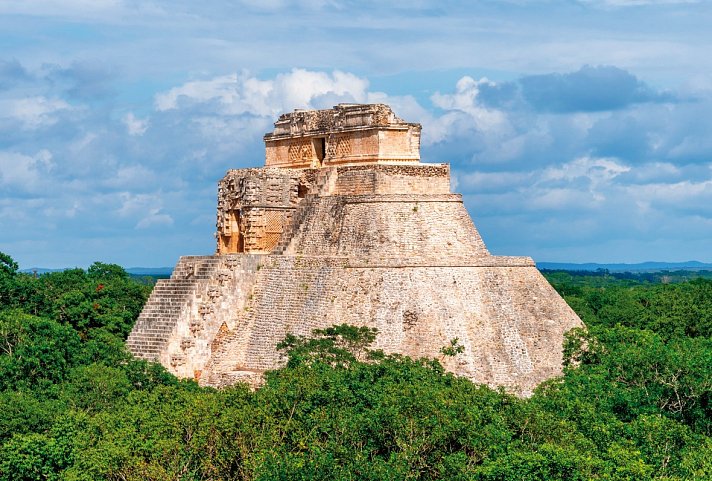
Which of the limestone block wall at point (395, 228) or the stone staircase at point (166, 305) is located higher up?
the limestone block wall at point (395, 228)

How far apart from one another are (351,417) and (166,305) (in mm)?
11563

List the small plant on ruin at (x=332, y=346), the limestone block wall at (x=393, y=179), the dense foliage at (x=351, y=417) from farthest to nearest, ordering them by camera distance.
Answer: the limestone block wall at (x=393, y=179), the small plant on ruin at (x=332, y=346), the dense foliage at (x=351, y=417)

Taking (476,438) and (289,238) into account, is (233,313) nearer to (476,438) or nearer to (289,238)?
(289,238)

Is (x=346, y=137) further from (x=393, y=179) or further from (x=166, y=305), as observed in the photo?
(x=166, y=305)

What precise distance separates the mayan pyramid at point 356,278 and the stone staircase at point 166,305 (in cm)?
4

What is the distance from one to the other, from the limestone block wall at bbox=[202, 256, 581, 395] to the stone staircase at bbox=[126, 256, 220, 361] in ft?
5.53

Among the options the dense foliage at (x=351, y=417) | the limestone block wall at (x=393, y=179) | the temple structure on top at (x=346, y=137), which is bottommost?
the dense foliage at (x=351, y=417)

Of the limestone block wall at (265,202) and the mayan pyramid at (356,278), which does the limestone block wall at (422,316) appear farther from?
the limestone block wall at (265,202)

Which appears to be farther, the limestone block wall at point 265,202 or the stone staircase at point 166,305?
the limestone block wall at point 265,202

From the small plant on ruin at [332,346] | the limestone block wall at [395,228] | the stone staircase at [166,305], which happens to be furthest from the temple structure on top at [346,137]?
the small plant on ruin at [332,346]

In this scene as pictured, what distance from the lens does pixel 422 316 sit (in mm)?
36688

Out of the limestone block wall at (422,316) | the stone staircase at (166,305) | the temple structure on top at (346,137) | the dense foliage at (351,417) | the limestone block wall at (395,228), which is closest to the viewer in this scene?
the dense foliage at (351,417)

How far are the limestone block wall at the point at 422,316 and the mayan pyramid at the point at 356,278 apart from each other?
0.13 feet

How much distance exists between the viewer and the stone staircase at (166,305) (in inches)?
1553
